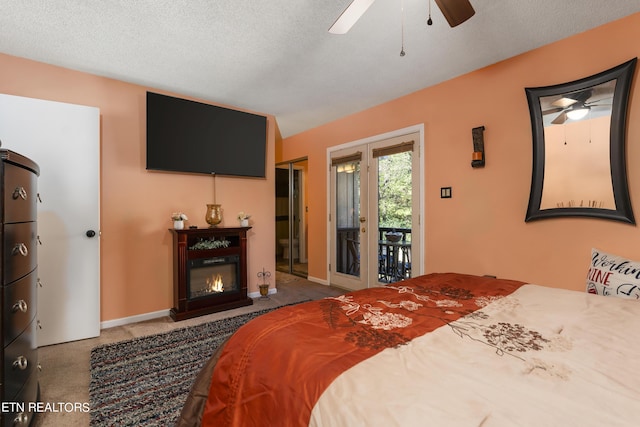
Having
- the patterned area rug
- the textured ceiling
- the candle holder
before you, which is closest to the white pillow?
the textured ceiling

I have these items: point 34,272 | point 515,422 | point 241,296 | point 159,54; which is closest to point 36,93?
point 159,54

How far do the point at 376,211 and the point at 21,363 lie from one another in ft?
11.2

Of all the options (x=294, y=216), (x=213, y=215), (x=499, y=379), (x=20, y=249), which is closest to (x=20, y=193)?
(x=20, y=249)

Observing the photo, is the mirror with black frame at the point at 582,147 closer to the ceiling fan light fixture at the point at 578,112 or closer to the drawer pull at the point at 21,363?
the ceiling fan light fixture at the point at 578,112

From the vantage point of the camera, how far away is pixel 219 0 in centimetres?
193

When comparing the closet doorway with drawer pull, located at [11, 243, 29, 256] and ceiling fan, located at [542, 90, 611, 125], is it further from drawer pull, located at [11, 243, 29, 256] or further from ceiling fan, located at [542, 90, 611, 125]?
drawer pull, located at [11, 243, 29, 256]

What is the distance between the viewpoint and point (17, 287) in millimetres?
1334

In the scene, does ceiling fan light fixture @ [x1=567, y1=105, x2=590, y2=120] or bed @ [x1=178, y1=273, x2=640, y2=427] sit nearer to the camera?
bed @ [x1=178, y1=273, x2=640, y2=427]

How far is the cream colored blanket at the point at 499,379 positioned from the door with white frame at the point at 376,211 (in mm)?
2399

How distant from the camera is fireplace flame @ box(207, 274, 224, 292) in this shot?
3507 millimetres

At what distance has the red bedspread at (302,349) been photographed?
31.3 inches

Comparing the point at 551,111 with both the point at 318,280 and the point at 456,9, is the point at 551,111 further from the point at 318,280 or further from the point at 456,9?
the point at 318,280

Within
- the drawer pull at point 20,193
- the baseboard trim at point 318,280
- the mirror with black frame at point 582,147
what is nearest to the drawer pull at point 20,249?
the drawer pull at point 20,193

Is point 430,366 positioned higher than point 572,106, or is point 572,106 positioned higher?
point 572,106
